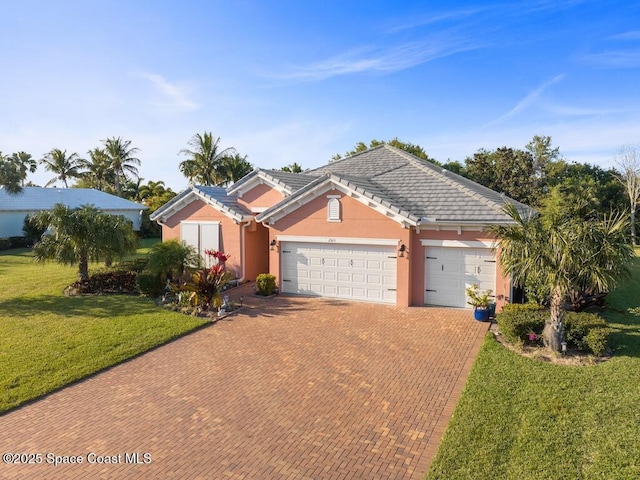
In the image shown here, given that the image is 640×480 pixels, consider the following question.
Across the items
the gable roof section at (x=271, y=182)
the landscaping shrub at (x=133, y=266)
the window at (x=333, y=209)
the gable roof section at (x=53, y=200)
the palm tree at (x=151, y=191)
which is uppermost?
the palm tree at (x=151, y=191)

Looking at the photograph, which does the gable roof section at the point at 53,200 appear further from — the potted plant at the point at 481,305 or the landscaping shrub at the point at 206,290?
Answer: the potted plant at the point at 481,305

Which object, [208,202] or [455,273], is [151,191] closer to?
[208,202]

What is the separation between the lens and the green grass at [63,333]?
33.7ft

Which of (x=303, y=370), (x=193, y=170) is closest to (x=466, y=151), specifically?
(x=193, y=170)

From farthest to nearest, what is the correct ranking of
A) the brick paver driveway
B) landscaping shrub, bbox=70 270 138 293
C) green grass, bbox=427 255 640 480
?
landscaping shrub, bbox=70 270 138 293, the brick paver driveway, green grass, bbox=427 255 640 480

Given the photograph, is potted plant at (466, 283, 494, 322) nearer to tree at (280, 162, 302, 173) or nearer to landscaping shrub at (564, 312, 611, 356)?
landscaping shrub at (564, 312, 611, 356)

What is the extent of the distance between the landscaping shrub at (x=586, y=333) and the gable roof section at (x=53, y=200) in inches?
1516

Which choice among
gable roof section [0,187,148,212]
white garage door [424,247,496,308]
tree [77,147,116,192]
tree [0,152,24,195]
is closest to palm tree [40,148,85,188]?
tree [77,147,116,192]

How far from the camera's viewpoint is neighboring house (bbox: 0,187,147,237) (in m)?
39.4

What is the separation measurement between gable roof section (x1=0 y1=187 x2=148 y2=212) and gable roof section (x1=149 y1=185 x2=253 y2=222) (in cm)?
2013

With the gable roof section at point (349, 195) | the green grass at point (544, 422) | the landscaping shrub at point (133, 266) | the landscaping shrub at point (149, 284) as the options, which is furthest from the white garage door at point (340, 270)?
the landscaping shrub at point (133, 266)

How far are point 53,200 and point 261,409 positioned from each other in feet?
139

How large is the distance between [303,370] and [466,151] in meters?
46.9

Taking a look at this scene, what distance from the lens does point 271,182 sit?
71.9ft
